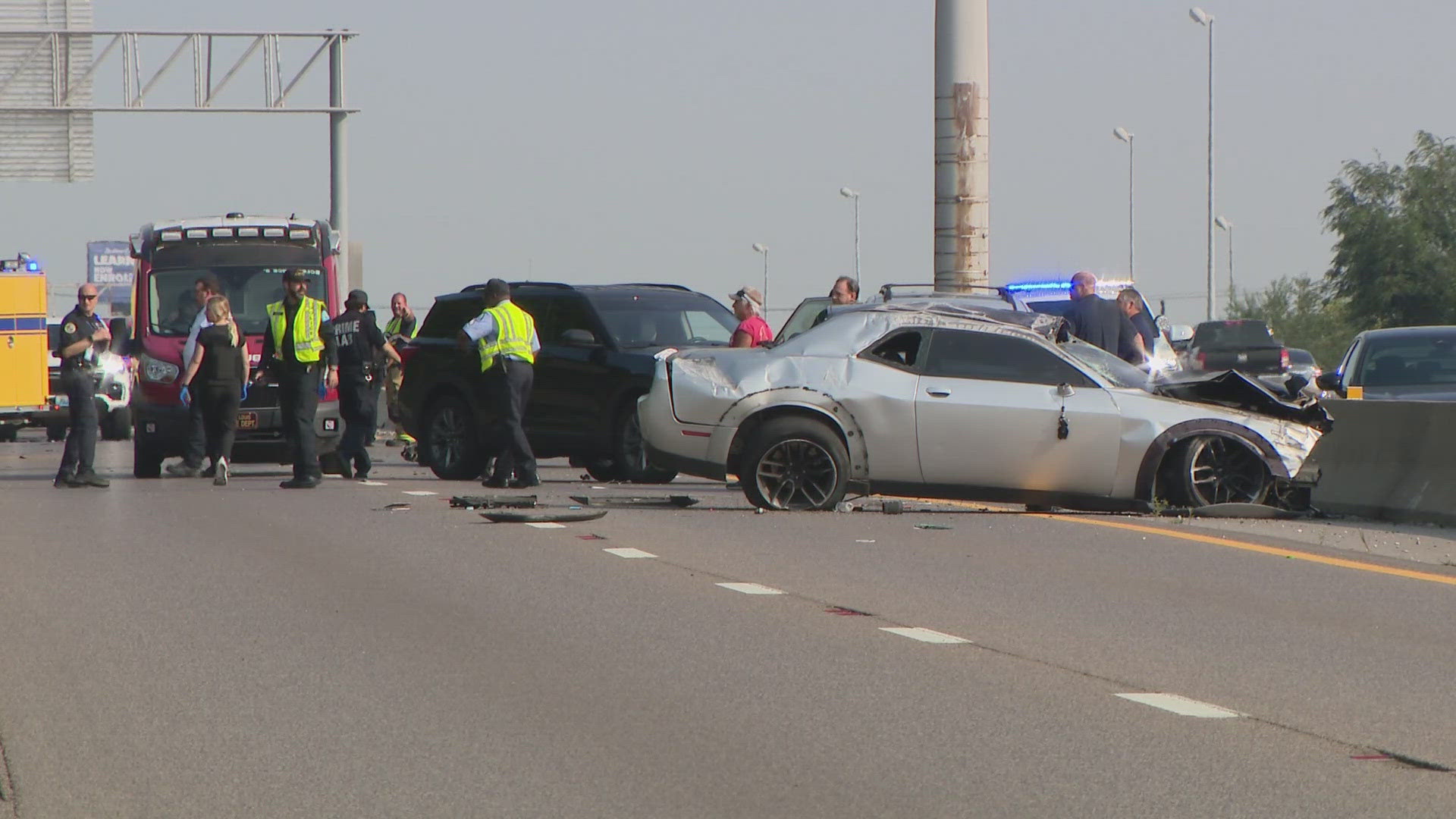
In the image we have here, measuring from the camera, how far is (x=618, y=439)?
19047mm

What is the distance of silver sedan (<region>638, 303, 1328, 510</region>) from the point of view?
1466 cm

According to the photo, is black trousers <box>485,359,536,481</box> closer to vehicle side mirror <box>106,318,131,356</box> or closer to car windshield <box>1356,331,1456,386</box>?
vehicle side mirror <box>106,318,131,356</box>

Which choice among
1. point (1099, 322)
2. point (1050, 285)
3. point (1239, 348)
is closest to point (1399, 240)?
point (1239, 348)

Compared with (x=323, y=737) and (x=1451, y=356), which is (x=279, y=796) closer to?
(x=323, y=737)

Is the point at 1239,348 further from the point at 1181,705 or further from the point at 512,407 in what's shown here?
the point at 1181,705

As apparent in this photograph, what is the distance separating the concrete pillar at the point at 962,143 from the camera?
923 inches

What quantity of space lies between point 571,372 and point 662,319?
3.31 feet

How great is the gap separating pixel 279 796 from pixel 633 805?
104 cm

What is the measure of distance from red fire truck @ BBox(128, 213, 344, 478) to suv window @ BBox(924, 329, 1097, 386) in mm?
7534

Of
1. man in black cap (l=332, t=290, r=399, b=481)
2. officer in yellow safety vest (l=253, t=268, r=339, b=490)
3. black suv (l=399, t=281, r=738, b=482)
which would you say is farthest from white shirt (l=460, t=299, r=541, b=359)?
man in black cap (l=332, t=290, r=399, b=481)

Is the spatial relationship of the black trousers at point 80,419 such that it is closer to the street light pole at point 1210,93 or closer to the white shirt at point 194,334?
the white shirt at point 194,334

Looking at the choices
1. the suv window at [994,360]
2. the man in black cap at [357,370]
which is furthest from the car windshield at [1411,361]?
the man in black cap at [357,370]

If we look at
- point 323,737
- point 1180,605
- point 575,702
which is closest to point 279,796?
point 323,737

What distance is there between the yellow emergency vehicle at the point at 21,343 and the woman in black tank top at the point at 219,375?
12378mm
